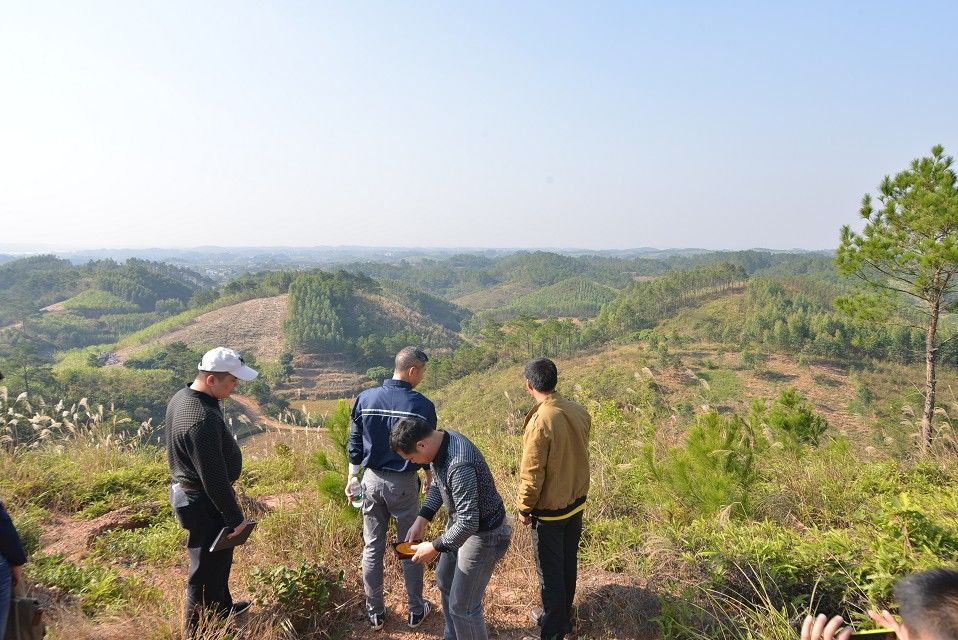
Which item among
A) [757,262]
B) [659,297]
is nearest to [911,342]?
[659,297]

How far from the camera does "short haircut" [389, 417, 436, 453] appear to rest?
6.77ft

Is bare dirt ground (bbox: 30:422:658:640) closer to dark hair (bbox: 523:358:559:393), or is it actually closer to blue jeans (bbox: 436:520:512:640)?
blue jeans (bbox: 436:520:512:640)

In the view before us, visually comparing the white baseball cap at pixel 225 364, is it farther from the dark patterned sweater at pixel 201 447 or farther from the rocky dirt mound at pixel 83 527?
the rocky dirt mound at pixel 83 527

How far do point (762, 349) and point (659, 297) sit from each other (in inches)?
747

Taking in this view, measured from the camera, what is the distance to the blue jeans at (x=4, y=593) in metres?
1.94

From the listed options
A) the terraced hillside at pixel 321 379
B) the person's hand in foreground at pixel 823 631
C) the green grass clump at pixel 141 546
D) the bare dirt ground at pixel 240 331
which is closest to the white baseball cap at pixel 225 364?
the green grass clump at pixel 141 546

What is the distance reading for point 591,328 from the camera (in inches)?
2223

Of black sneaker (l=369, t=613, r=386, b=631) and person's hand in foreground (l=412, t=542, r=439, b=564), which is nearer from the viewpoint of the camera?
person's hand in foreground (l=412, t=542, r=439, b=564)

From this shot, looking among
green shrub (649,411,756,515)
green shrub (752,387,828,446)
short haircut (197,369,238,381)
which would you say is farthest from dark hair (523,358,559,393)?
green shrub (752,387,828,446)

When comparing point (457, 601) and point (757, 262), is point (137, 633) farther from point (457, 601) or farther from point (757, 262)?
point (757, 262)

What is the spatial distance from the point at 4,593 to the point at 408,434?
1.64 metres

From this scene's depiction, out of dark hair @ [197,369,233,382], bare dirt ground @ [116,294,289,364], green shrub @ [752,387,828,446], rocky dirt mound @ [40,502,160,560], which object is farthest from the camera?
bare dirt ground @ [116,294,289,364]

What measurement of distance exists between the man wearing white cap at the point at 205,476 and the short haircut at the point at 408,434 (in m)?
0.87

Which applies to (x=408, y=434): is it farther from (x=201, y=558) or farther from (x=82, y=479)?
(x=82, y=479)
